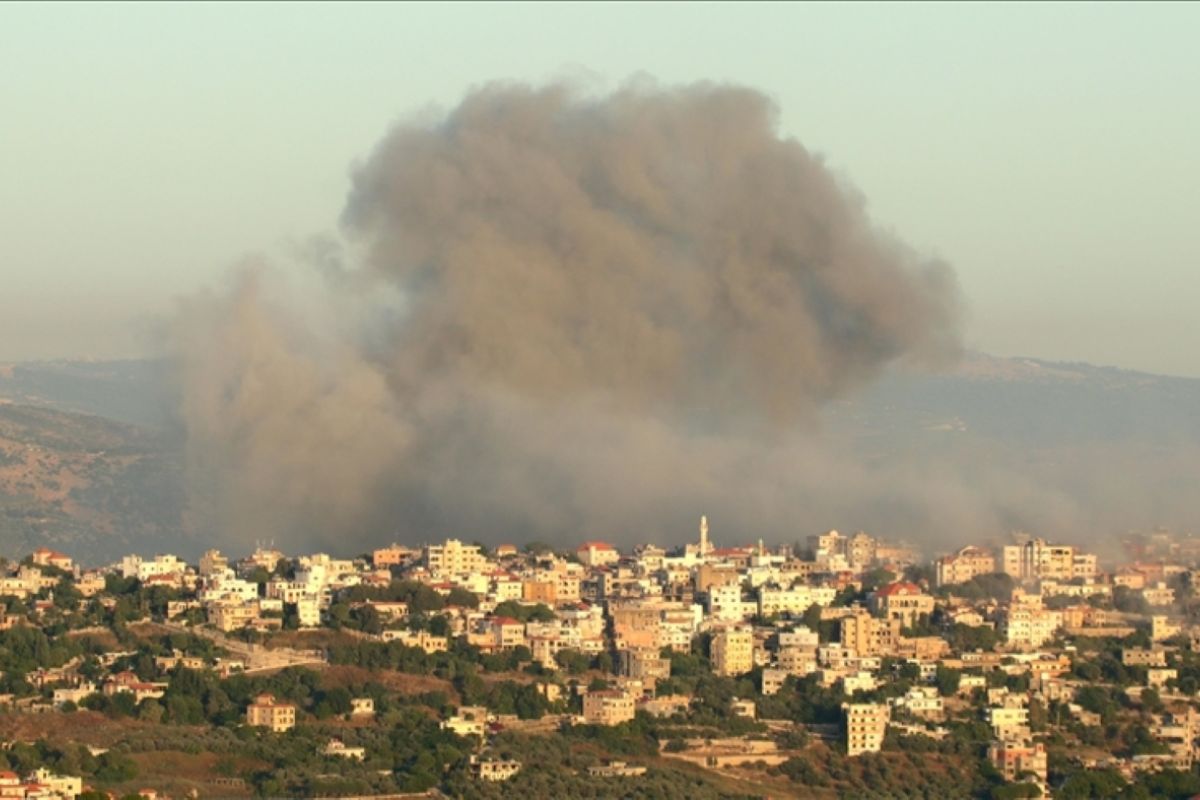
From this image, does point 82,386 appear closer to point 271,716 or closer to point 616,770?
point 271,716

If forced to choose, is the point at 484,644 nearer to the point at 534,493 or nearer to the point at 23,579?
the point at 23,579

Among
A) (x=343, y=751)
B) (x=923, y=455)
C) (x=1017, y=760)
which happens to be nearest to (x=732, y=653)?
(x=1017, y=760)

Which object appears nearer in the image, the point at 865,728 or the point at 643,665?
the point at 865,728

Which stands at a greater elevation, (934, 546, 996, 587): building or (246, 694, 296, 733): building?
(934, 546, 996, 587): building

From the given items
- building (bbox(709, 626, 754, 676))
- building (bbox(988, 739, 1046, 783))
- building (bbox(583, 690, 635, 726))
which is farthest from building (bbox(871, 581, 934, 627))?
building (bbox(988, 739, 1046, 783))

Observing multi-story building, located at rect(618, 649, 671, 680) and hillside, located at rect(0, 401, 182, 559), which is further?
hillside, located at rect(0, 401, 182, 559)

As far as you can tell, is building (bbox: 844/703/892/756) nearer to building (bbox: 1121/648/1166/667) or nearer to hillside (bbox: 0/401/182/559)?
building (bbox: 1121/648/1166/667)
